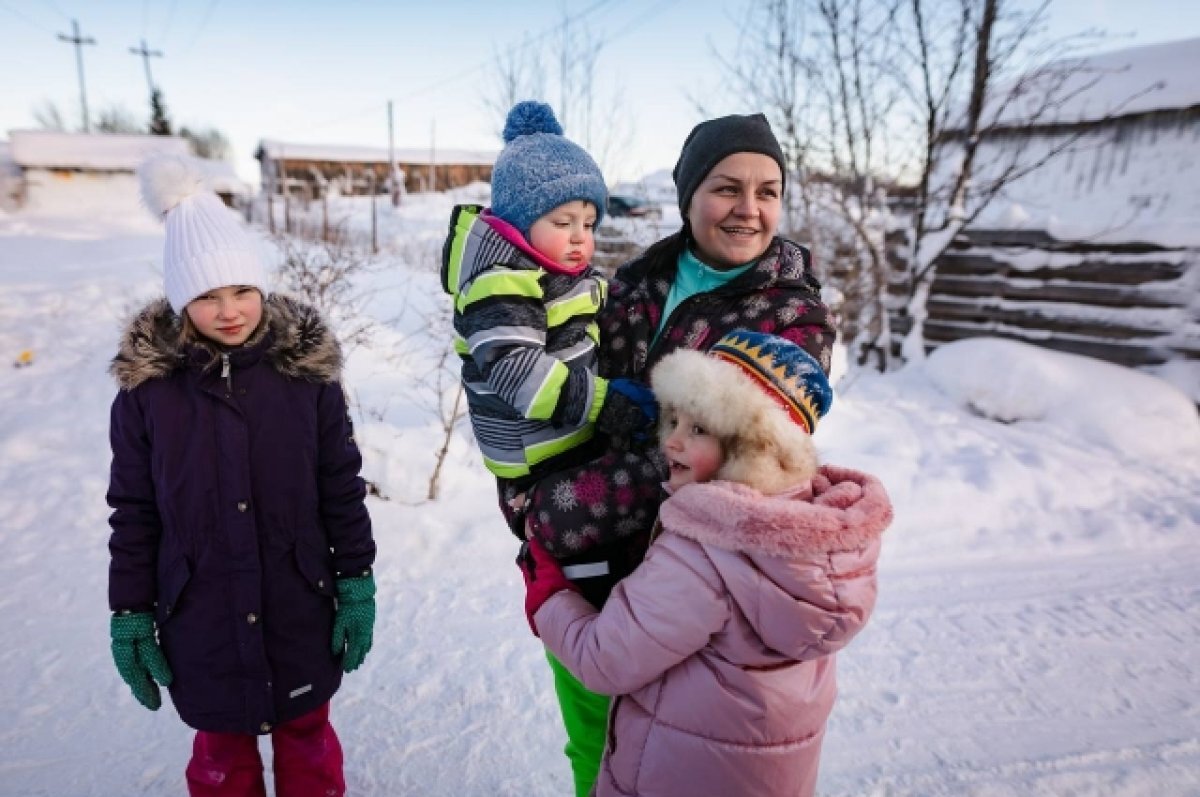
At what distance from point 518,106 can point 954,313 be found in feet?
28.2

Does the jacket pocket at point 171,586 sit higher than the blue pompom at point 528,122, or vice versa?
the blue pompom at point 528,122

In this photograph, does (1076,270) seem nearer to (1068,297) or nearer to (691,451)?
(1068,297)

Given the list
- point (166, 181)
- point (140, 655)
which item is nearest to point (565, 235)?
point (166, 181)

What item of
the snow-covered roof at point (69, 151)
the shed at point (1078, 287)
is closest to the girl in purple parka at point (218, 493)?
the shed at point (1078, 287)

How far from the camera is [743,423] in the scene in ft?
4.54


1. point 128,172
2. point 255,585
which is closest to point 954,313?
point 255,585

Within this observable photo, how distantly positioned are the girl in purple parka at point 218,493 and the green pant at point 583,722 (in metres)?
0.79

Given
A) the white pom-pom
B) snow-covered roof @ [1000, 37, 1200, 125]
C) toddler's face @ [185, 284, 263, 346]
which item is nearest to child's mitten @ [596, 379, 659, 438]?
toddler's face @ [185, 284, 263, 346]

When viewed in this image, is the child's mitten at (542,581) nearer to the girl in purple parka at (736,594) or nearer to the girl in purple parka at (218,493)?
the girl in purple parka at (736,594)

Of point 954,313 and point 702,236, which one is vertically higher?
point 702,236

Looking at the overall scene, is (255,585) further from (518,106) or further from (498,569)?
(498,569)

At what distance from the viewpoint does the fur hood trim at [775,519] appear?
1.29 meters

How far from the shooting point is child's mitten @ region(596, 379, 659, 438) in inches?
64.0

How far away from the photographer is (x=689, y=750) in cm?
145
